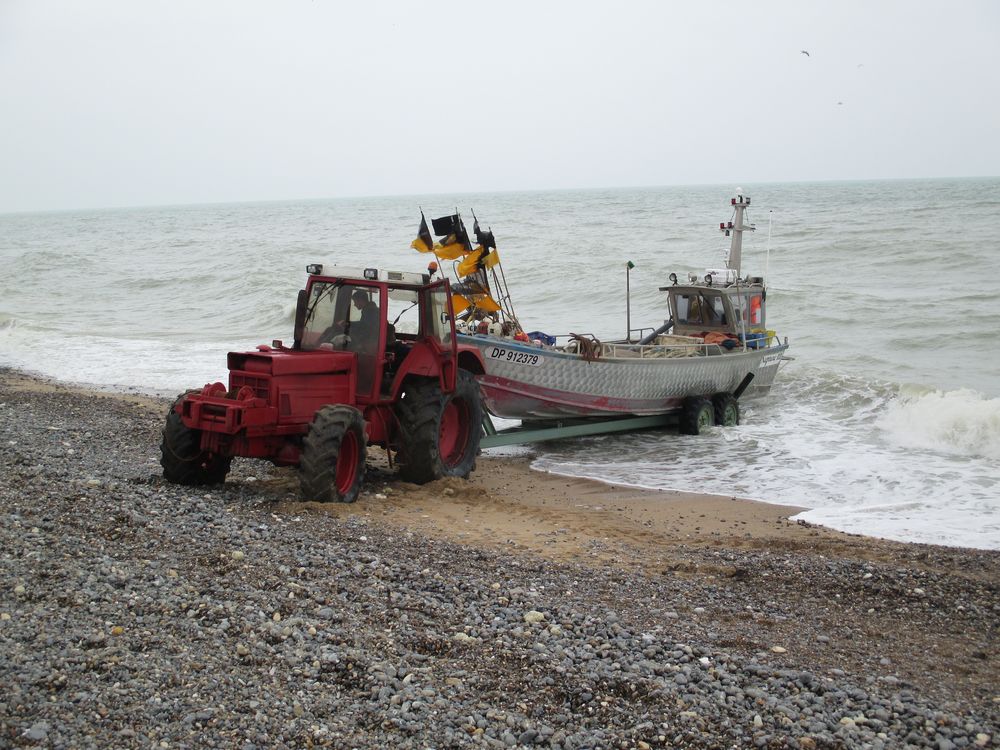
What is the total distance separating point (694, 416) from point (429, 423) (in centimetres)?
573

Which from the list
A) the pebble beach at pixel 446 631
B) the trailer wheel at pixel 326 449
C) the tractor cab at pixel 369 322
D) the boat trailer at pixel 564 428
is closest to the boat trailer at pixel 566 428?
the boat trailer at pixel 564 428

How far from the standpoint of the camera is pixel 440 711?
4.77 m

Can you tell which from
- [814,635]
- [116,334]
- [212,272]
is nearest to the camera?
[814,635]

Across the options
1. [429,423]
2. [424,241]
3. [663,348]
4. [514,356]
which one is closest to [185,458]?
[429,423]

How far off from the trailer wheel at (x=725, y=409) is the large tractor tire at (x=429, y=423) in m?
5.53

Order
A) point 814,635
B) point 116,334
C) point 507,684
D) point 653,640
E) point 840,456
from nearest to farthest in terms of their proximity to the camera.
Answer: point 507,684
point 653,640
point 814,635
point 840,456
point 116,334

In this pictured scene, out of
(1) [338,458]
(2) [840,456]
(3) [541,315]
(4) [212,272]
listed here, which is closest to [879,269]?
(3) [541,315]

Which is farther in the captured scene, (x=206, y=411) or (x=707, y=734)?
(x=206, y=411)

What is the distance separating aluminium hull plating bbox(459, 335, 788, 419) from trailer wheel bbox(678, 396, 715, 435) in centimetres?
10

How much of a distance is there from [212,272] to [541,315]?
18.1 m

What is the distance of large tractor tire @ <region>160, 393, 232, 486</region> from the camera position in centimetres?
862

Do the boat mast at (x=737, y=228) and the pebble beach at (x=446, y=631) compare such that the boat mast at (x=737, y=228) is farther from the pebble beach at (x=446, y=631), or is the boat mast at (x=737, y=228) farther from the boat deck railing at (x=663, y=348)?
the pebble beach at (x=446, y=631)

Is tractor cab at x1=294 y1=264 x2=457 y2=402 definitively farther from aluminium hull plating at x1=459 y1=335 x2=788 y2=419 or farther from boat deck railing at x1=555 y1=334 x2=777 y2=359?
boat deck railing at x1=555 y1=334 x2=777 y2=359

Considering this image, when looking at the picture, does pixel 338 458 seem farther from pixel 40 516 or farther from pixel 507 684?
pixel 507 684
